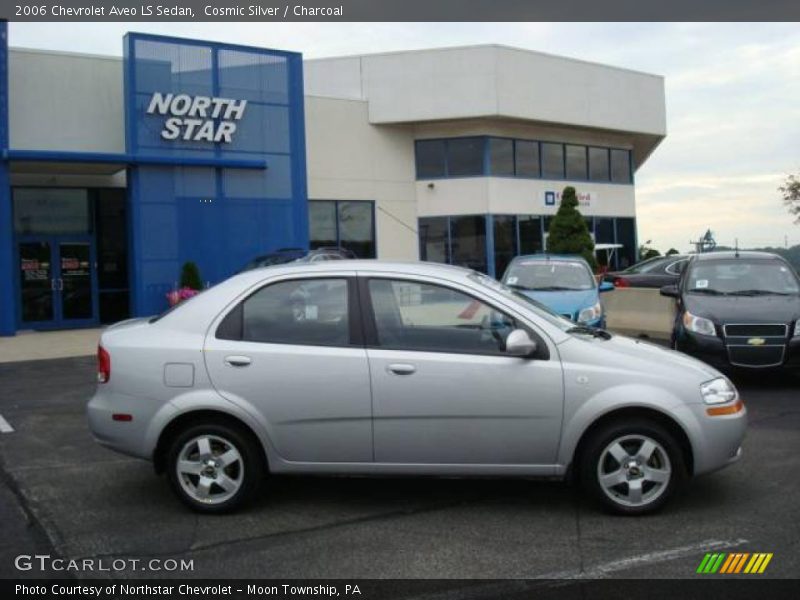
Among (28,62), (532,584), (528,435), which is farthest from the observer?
(28,62)

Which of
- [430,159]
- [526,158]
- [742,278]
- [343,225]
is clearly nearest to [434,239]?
[430,159]

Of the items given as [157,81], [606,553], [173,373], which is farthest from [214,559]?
[157,81]

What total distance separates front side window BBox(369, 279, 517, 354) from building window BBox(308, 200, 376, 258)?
20185 mm

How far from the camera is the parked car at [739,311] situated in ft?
29.5

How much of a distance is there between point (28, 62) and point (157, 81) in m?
2.93

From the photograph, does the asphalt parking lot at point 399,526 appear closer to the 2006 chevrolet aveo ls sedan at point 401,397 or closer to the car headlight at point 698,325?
the 2006 chevrolet aveo ls sedan at point 401,397

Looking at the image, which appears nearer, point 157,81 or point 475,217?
point 157,81

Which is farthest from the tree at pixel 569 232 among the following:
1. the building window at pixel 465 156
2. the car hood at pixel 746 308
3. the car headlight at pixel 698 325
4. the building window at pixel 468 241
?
the car headlight at pixel 698 325

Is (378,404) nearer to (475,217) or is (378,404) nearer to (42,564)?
(42,564)

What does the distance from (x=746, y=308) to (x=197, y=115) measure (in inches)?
595

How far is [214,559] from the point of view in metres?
4.31

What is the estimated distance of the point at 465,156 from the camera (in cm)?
2711

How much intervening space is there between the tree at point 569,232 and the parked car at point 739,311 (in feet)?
46.3

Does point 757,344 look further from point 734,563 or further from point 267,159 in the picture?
point 267,159
